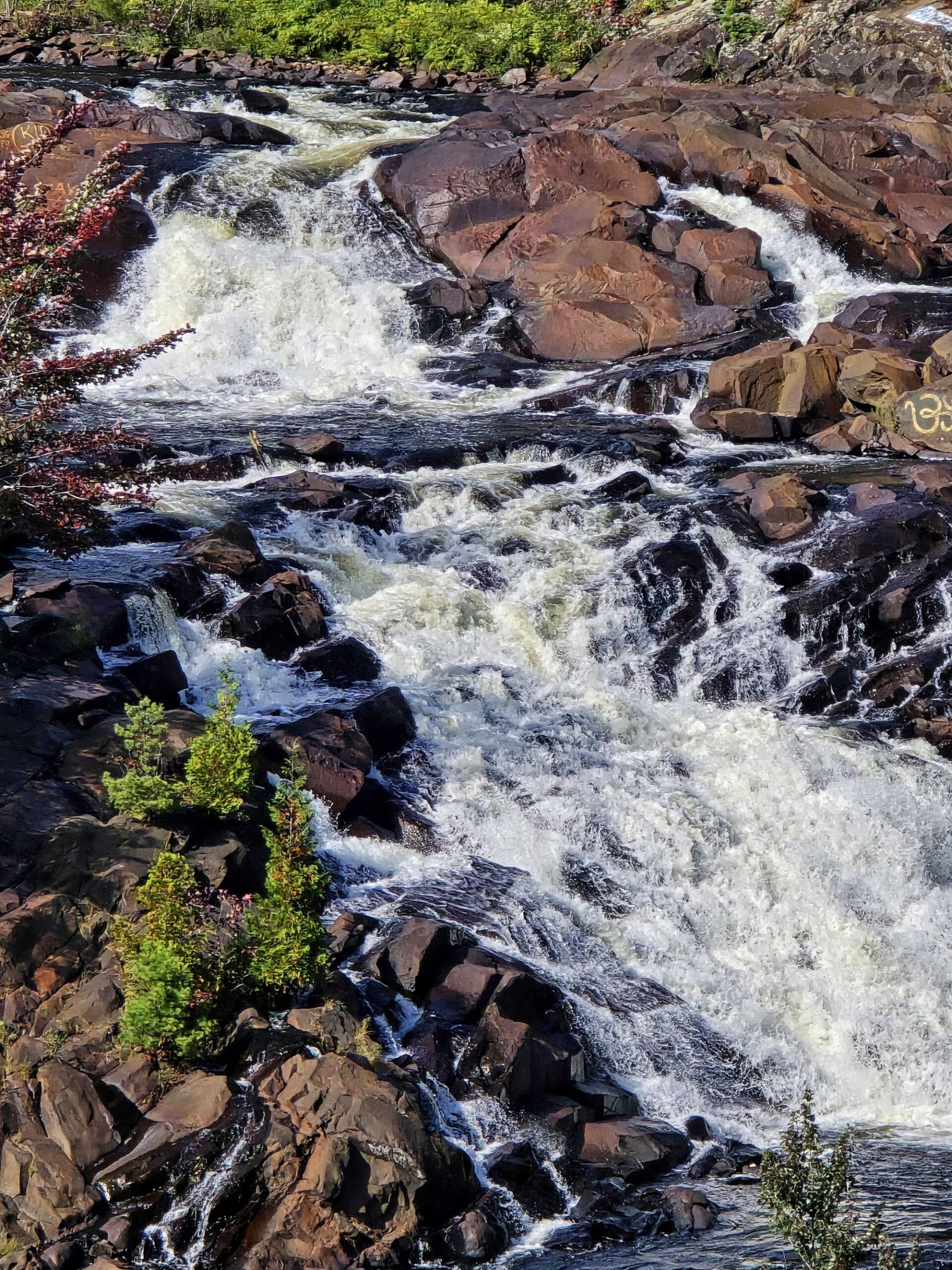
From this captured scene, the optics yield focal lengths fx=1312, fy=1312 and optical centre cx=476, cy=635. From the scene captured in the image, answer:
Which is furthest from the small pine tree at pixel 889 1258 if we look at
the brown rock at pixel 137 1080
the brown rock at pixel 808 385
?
the brown rock at pixel 808 385

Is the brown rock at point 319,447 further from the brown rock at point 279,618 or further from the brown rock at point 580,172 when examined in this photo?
the brown rock at point 580,172

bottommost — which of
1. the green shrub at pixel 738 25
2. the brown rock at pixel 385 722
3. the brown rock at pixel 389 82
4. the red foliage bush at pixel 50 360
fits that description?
the brown rock at pixel 385 722

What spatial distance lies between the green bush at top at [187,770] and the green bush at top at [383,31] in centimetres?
2736

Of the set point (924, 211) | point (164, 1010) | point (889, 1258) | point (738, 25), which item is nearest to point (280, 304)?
point (924, 211)

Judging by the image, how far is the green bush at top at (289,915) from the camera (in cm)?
791

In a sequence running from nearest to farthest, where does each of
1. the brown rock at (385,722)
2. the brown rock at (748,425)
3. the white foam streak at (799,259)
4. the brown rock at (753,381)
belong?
the brown rock at (385,722) → the brown rock at (748,425) → the brown rock at (753,381) → the white foam streak at (799,259)

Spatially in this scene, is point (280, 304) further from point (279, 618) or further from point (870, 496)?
point (870, 496)

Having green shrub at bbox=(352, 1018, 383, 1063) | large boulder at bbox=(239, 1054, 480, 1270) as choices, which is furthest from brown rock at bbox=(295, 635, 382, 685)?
large boulder at bbox=(239, 1054, 480, 1270)

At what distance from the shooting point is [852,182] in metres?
24.0

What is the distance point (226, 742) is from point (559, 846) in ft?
9.42

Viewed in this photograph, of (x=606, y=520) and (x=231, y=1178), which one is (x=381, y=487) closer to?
(x=606, y=520)

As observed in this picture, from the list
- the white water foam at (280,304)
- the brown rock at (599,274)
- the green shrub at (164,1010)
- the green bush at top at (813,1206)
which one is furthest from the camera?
the brown rock at (599,274)

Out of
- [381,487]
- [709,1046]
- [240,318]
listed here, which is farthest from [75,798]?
[240,318]

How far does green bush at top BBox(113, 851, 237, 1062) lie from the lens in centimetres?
738
